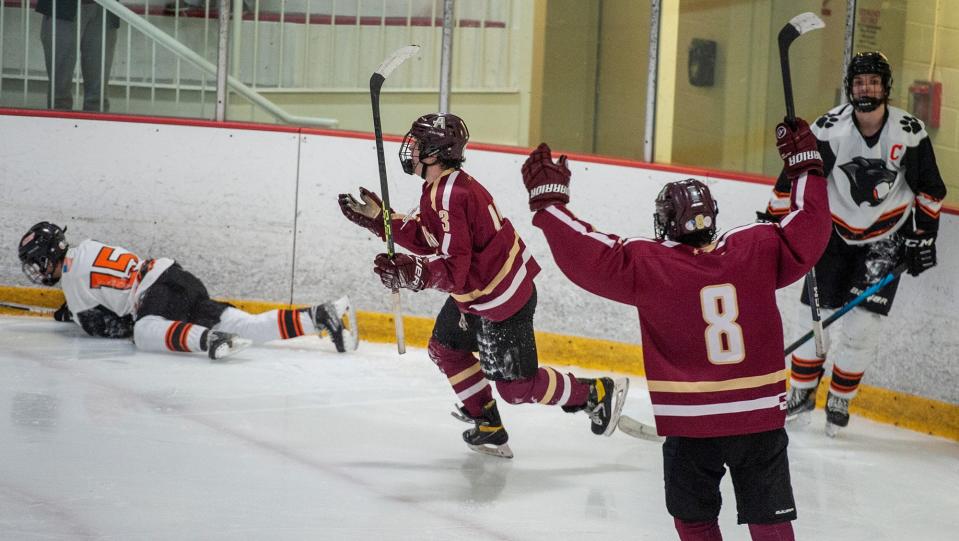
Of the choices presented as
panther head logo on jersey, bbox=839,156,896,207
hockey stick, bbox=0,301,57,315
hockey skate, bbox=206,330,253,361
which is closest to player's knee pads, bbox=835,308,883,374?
panther head logo on jersey, bbox=839,156,896,207

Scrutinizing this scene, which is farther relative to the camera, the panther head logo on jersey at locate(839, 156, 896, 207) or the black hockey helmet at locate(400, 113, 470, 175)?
the panther head logo on jersey at locate(839, 156, 896, 207)

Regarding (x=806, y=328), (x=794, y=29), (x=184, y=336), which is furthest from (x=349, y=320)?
(x=794, y=29)

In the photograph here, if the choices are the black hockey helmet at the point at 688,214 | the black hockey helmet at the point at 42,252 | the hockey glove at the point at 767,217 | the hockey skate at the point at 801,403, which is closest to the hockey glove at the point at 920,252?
the hockey glove at the point at 767,217

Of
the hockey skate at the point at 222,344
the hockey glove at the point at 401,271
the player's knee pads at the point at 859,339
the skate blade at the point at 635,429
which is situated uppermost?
the hockey glove at the point at 401,271

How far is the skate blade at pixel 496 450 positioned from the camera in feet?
12.7

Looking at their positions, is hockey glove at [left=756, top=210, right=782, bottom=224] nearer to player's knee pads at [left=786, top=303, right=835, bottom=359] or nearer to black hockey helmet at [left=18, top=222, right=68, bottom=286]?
player's knee pads at [left=786, top=303, right=835, bottom=359]

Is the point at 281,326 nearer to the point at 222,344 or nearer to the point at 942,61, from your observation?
the point at 222,344

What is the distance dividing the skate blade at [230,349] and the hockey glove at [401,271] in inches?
72.0

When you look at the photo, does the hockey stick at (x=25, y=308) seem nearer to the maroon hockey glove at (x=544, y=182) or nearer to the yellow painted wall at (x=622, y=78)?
the yellow painted wall at (x=622, y=78)

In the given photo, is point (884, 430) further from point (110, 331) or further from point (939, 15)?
point (110, 331)

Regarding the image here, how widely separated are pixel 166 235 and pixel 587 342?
193cm

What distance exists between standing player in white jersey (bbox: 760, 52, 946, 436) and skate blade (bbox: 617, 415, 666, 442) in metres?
0.65

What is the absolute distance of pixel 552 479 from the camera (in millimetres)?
3678

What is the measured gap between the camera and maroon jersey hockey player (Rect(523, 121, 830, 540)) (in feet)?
7.70
